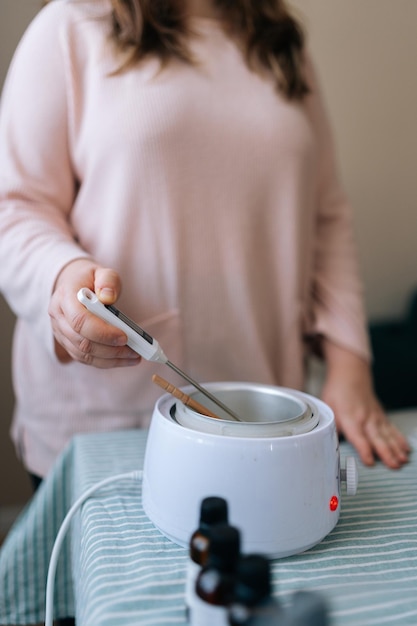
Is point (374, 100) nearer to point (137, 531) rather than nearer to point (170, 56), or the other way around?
point (170, 56)

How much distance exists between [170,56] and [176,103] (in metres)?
0.08

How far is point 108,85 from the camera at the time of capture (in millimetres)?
702

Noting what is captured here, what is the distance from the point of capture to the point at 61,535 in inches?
20.4

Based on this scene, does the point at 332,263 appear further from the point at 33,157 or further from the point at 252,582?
the point at 252,582

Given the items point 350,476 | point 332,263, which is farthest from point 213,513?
point 332,263

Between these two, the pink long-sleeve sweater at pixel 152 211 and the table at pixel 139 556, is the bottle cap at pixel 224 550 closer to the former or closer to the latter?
the table at pixel 139 556

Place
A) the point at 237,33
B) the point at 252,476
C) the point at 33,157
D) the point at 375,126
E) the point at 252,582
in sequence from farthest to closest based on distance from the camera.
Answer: the point at 375,126 → the point at 237,33 → the point at 33,157 → the point at 252,476 → the point at 252,582

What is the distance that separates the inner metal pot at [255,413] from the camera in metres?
0.46

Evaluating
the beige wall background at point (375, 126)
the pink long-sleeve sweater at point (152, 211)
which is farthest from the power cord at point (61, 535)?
the beige wall background at point (375, 126)

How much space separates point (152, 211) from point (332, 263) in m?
0.33

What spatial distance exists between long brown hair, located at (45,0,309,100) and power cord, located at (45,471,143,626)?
1.60 ft

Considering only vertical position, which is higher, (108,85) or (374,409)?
(108,85)

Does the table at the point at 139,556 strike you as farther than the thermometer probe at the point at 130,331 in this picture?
No

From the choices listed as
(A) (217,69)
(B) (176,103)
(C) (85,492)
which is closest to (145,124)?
(B) (176,103)
